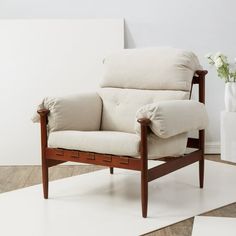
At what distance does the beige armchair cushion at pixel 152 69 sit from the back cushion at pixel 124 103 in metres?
0.04

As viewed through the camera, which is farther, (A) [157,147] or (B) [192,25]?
(B) [192,25]

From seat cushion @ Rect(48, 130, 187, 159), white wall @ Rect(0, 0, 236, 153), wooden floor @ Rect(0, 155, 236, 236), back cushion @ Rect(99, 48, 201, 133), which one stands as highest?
→ white wall @ Rect(0, 0, 236, 153)

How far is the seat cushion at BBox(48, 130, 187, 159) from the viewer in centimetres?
246

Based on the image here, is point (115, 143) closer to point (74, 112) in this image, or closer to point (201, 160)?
point (74, 112)

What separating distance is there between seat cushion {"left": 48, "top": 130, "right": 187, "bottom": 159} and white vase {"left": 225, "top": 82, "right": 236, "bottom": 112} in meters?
1.07

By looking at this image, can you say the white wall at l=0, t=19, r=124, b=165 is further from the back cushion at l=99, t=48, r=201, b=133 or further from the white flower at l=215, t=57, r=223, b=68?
the white flower at l=215, t=57, r=223, b=68

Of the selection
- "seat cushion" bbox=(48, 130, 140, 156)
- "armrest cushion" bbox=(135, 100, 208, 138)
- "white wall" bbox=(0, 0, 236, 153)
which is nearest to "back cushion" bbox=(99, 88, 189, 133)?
"armrest cushion" bbox=(135, 100, 208, 138)

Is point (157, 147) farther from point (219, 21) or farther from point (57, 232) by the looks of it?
point (219, 21)

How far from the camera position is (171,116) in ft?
8.11

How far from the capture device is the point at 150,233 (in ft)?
7.45

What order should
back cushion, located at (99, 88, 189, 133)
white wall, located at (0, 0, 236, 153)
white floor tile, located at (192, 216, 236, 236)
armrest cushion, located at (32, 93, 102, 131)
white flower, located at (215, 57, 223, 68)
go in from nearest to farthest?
white floor tile, located at (192, 216, 236, 236) < armrest cushion, located at (32, 93, 102, 131) < back cushion, located at (99, 88, 189, 133) < white flower, located at (215, 57, 223, 68) < white wall, located at (0, 0, 236, 153)

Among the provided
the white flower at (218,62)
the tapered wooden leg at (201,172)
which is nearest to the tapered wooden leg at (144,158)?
the tapered wooden leg at (201,172)

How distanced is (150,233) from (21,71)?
2.00 m

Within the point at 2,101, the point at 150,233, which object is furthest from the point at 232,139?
the point at 2,101
